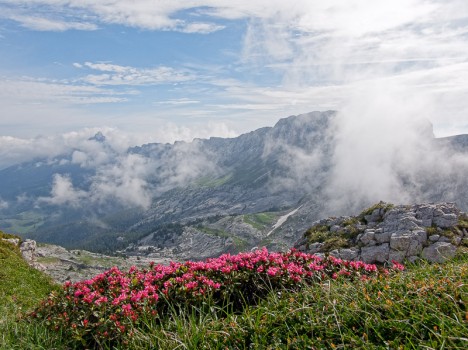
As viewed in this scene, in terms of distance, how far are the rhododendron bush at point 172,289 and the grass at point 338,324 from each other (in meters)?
0.39

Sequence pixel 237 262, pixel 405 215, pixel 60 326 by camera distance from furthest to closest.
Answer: pixel 405 215, pixel 237 262, pixel 60 326

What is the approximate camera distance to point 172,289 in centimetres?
1192

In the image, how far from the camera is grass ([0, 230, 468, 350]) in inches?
276

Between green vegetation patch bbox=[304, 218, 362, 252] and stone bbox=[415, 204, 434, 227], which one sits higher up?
stone bbox=[415, 204, 434, 227]

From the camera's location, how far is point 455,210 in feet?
140

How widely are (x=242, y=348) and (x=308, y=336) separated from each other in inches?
61.4

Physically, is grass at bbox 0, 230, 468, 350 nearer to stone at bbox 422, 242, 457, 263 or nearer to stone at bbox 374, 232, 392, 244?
stone at bbox 422, 242, 457, 263

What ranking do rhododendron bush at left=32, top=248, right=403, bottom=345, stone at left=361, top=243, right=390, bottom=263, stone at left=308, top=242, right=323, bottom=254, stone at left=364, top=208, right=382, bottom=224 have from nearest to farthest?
rhododendron bush at left=32, top=248, right=403, bottom=345 → stone at left=361, top=243, right=390, bottom=263 → stone at left=308, top=242, right=323, bottom=254 → stone at left=364, top=208, right=382, bottom=224

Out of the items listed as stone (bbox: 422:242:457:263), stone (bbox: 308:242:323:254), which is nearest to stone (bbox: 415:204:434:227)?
stone (bbox: 422:242:457:263)

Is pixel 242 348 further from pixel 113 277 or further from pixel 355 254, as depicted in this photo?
pixel 355 254

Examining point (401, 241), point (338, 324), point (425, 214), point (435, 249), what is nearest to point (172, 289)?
point (338, 324)

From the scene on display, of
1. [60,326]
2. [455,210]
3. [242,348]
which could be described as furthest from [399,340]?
[455,210]

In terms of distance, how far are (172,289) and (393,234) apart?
31.6 metres

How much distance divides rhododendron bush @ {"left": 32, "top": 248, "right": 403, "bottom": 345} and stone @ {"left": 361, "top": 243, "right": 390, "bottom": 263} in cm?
2474
